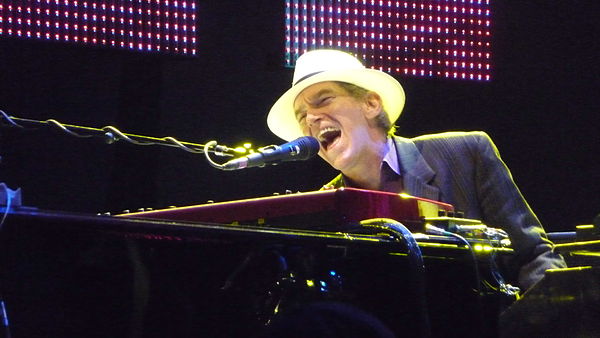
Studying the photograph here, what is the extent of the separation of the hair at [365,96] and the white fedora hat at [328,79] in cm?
2

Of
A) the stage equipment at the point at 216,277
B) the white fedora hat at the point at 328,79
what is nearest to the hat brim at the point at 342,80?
the white fedora hat at the point at 328,79

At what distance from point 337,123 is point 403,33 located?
124 cm

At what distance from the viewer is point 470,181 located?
9.58 feet

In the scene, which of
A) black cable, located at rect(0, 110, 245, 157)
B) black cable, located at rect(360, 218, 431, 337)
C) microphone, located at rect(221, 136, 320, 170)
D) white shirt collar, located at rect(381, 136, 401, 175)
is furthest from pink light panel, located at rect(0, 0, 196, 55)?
black cable, located at rect(360, 218, 431, 337)

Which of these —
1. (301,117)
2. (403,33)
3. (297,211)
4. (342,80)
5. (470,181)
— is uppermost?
(403,33)

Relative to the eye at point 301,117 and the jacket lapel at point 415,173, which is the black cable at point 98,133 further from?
the jacket lapel at point 415,173

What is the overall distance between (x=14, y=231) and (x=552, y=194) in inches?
152

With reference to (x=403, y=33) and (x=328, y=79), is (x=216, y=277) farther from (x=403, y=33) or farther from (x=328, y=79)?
(x=403, y=33)

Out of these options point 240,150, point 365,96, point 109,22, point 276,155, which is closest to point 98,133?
point 240,150

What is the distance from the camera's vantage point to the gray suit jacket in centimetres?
275

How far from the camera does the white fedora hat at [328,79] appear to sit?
2.92m

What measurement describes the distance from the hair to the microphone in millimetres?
1054

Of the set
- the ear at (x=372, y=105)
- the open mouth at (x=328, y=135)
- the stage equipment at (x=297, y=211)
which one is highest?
the ear at (x=372, y=105)

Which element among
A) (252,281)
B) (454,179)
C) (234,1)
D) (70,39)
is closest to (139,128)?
(70,39)
